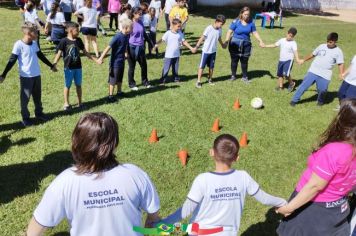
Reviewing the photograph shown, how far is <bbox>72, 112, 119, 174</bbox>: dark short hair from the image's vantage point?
101 inches

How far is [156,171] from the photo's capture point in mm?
6504

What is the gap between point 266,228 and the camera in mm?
5363

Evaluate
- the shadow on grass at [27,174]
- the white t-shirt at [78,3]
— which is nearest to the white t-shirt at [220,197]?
the shadow on grass at [27,174]

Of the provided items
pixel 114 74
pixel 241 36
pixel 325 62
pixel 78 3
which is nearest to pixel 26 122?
pixel 114 74

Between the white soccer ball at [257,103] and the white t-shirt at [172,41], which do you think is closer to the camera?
the white soccer ball at [257,103]

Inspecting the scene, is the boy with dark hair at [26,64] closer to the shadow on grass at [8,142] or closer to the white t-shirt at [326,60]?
the shadow on grass at [8,142]

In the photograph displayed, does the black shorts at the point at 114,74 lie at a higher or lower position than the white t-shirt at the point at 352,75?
lower

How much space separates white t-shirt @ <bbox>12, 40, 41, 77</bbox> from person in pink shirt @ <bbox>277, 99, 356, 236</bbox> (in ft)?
19.4

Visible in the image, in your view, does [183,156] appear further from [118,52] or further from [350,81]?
[350,81]

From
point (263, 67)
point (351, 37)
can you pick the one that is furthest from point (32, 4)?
point (351, 37)

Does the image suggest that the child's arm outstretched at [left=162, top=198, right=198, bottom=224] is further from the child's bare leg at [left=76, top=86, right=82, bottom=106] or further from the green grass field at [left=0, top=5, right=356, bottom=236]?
the child's bare leg at [left=76, top=86, right=82, bottom=106]

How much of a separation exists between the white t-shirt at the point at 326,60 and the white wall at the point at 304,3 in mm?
20828

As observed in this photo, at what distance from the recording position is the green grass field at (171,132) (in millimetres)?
5812

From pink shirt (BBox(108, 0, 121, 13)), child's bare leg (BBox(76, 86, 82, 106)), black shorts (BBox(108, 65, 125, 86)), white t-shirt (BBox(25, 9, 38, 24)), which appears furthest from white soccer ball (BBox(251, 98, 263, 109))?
pink shirt (BBox(108, 0, 121, 13))
